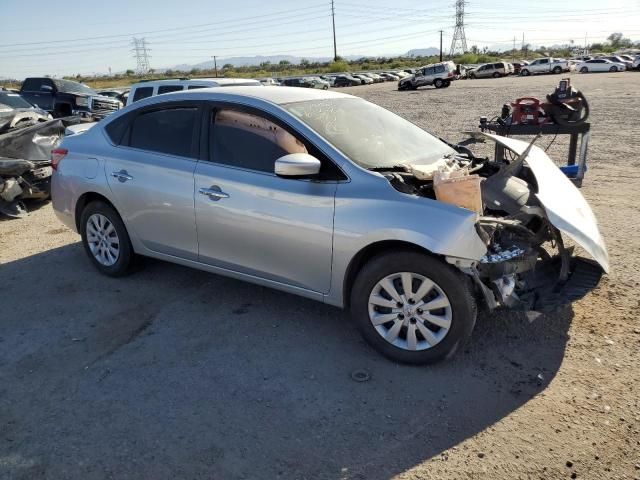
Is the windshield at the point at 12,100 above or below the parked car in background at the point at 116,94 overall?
above

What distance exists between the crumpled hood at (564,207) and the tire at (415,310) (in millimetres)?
813

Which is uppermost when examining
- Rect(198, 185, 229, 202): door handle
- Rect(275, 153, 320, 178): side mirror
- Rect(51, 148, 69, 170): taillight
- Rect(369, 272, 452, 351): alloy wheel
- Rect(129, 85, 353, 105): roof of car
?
Rect(129, 85, 353, 105): roof of car

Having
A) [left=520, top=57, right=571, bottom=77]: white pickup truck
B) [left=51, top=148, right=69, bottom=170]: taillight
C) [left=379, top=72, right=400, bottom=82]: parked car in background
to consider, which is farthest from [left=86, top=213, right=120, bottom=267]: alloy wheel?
[left=379, top=72, right=400, bottom=82]: parked car in background

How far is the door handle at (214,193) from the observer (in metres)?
4.08

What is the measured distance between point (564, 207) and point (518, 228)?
388 mm

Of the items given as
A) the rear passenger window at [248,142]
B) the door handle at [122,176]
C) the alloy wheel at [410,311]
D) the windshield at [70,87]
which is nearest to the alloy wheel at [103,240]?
the door handle at [122,176]

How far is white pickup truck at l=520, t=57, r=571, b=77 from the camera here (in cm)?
5369

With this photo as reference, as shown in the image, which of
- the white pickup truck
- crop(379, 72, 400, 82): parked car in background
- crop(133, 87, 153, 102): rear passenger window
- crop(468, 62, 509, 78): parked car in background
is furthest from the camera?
crop(379, 72, 400, 82): parked car in background

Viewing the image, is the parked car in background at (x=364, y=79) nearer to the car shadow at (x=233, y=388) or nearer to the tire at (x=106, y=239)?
the tire at (x=106, y=239)

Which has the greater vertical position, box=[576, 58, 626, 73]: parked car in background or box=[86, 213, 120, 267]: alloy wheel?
box=[576, 58, 626, 73]: parked car in background

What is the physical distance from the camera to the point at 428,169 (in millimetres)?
3785

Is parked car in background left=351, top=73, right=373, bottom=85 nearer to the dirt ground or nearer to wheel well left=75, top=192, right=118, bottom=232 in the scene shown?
wheel well left=75, top=192, right=118, bottom=232

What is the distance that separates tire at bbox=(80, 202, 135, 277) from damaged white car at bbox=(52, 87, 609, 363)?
0.02m

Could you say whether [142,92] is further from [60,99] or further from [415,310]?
[60,99]
